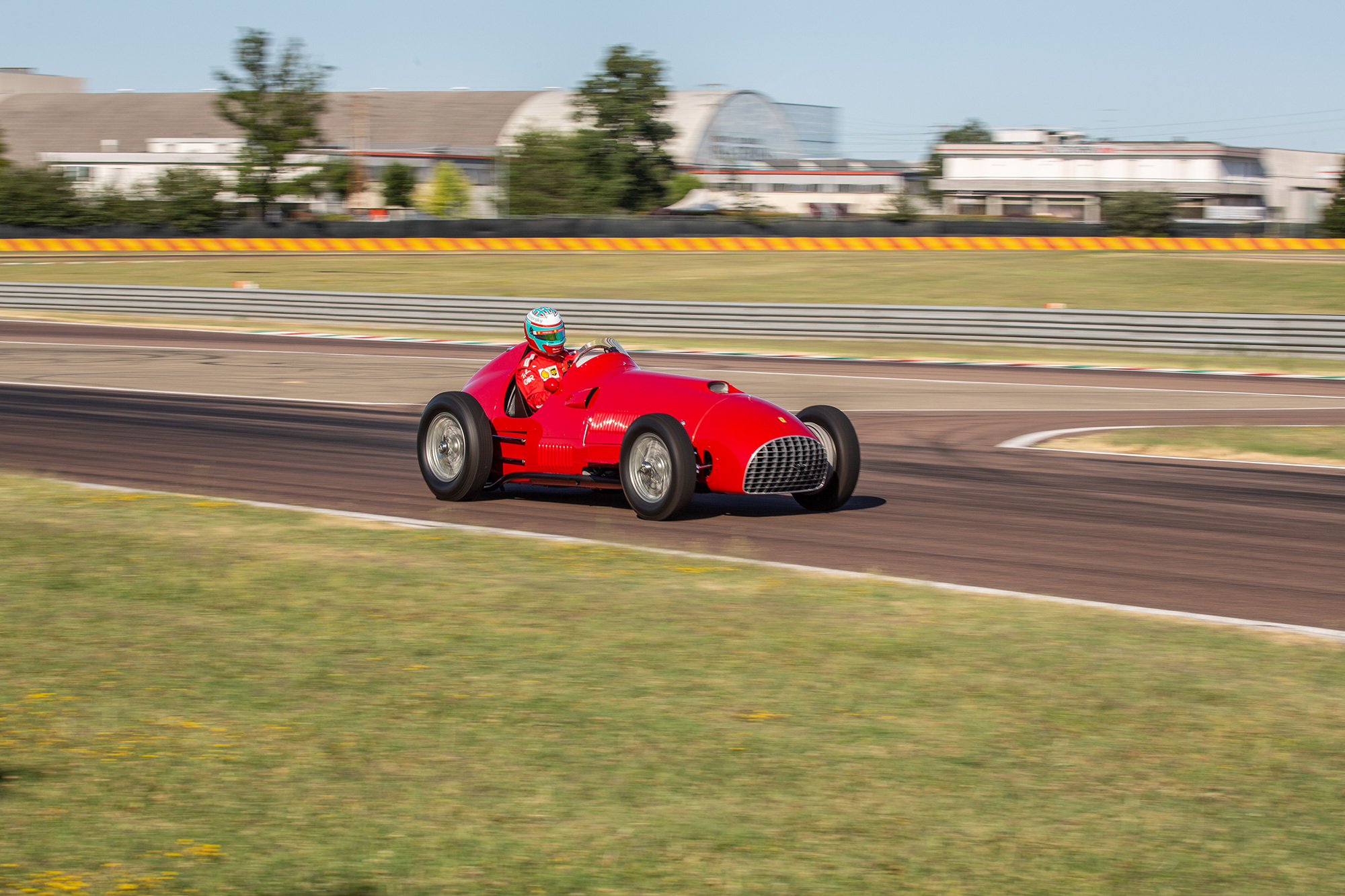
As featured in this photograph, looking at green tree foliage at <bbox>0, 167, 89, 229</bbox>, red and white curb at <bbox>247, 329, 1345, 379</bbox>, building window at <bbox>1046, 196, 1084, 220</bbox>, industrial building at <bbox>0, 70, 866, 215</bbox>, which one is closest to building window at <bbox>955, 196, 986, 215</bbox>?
building window at <bbox>1046, 196, 1084, 220</bbox>

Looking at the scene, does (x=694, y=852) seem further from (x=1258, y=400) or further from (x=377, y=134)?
(x=377, y=134)

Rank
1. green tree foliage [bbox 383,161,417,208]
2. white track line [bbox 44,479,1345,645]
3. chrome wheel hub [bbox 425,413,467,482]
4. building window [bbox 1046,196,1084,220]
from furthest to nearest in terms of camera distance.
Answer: green tree foliage [bbox 383,161,417,208] → building window [bbox 1046,196,1084,220] → chrome wheel hub [bbox 425,413,467,482] → white track line [bbox 44,479,1345,645]

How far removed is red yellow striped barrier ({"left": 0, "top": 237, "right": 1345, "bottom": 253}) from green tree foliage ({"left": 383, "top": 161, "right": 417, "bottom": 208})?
1552 inches

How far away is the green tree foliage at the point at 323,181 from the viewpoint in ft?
236

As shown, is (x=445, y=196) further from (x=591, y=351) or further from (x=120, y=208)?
(x=591, y=351)

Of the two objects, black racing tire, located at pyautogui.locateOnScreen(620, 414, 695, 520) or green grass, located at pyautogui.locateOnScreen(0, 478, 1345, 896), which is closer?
green grass, located at pyautogui.locateOnScreen(0, 478, 1345, 896)

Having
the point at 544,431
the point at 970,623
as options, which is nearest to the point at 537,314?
the point at 544,431

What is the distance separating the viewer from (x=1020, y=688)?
5.23m

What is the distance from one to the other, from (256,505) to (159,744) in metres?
4.93

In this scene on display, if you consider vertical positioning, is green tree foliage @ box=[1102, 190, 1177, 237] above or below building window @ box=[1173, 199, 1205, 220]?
below

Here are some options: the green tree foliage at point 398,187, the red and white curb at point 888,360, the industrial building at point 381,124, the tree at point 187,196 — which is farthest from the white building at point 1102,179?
the red and white curb at point 888,360

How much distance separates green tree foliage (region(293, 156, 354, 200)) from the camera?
7200 centimetres

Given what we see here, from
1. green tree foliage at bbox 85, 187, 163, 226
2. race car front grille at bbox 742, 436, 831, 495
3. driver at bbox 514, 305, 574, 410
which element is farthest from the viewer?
green tree foliage at bbox 85, 187, 163, 226

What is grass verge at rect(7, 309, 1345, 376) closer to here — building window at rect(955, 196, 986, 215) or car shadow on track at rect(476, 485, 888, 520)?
car shadow on track at rect(476, 485, 888, 520)
